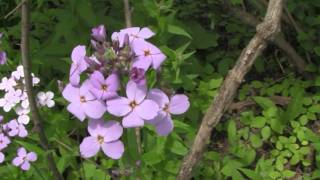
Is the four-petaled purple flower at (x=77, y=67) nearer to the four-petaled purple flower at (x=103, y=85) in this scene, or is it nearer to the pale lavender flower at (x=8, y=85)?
the four-petaled purple flower at (x=103, y=85)

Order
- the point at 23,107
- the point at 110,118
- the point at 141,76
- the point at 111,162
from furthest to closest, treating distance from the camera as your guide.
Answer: the point at 111,162 < the point at 23,107 < the point at 110,118 < the point at 141,76

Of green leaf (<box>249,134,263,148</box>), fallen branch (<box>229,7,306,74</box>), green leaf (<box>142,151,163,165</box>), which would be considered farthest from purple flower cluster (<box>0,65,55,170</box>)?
fallen branch (<box>229,7,306,74</box>)

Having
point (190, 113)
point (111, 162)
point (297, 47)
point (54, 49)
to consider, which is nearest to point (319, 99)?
point (297, 47)

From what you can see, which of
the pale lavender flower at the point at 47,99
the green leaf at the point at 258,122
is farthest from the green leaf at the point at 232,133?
the pale lavender flower at the point at 47,99

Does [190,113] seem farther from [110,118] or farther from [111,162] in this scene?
[110,118]

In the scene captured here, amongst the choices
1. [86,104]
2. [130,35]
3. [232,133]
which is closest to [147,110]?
[86,104]

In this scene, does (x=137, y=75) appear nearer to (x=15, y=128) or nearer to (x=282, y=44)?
(x=15, y=128)
